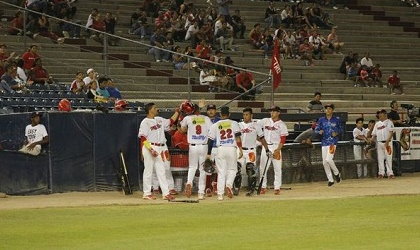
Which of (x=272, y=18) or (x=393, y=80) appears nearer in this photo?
(x=393, y=80)

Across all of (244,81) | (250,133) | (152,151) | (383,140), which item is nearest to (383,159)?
(383,140)

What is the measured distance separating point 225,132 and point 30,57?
8241mm

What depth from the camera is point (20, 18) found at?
111ft

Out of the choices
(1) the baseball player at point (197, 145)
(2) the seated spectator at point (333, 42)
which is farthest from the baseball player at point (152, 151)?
(2) the seated spectator at point (333, 42)

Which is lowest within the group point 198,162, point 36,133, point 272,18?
point 198,162

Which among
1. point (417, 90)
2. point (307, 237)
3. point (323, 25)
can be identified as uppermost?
point (323, 25)

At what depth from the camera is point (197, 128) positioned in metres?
24.4

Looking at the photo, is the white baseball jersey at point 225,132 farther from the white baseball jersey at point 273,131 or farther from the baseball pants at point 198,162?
the white baseball jersey at point 273,131

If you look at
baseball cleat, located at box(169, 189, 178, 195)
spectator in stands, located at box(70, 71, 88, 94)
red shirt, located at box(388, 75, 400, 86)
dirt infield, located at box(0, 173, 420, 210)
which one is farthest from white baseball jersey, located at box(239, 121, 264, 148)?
red shirt, located at box(388, 75, 400, 86)

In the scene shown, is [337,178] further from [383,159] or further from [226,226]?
[226,226]

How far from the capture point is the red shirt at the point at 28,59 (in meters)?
30.3

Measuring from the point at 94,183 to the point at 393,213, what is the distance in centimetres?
737

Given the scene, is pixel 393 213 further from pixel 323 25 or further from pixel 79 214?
pixel 323 25

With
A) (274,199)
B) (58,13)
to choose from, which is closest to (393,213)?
(274,199)
